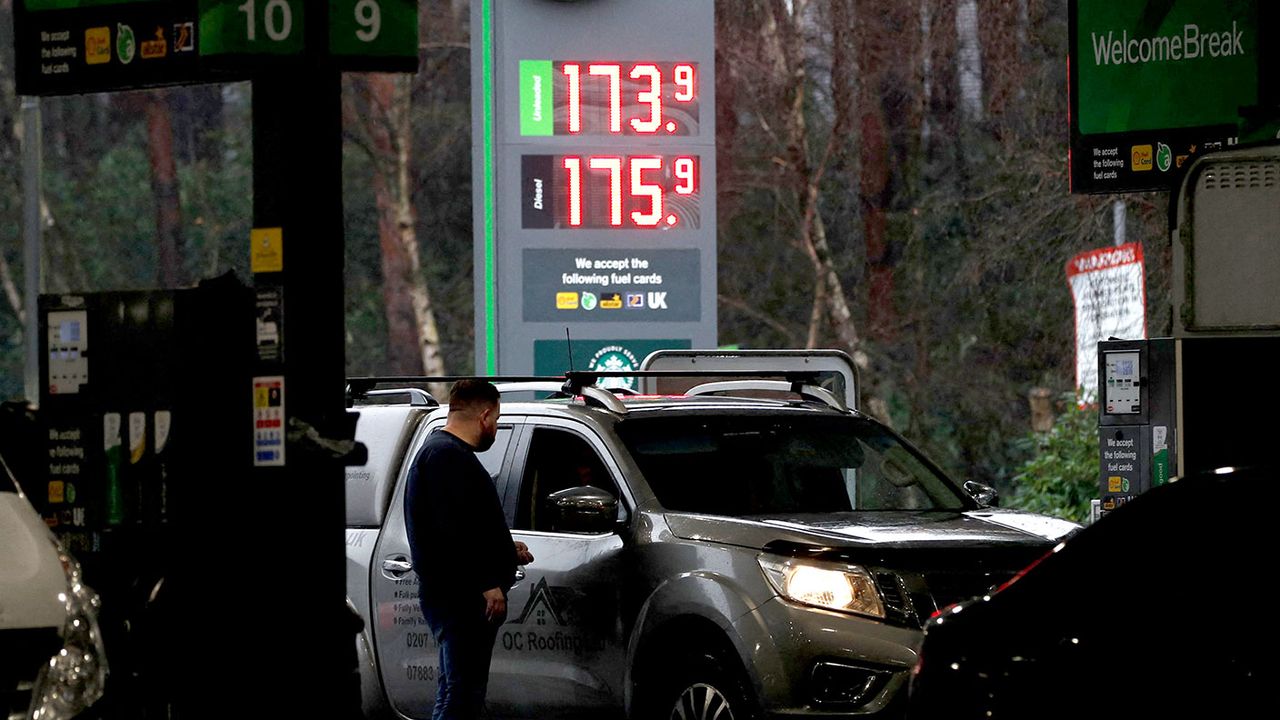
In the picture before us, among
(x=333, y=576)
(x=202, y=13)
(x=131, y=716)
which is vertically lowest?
(x=131, y=716)

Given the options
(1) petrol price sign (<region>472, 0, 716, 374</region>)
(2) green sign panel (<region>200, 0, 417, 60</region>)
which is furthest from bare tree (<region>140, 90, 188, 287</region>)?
(2) green sign panel (<region>200, 0, 417, 60</region>)

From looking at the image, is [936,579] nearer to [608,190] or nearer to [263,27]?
[263,27]

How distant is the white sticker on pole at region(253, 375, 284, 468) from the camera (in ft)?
27.8

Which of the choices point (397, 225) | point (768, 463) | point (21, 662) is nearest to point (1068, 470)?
point (768, 463)

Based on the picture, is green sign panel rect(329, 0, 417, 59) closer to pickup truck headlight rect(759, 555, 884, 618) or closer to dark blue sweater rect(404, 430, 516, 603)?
dark blue sweater rect(404, 430, 516, 603)

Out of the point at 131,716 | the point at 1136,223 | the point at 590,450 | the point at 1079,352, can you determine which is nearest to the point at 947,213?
the point at 1136,223

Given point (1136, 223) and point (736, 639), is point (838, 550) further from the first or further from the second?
point (1136, 223)

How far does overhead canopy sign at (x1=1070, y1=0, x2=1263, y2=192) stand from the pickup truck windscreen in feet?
15.5

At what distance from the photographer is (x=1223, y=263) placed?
28.7 feet

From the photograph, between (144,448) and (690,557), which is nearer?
(690,557)

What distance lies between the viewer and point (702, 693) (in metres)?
9.02

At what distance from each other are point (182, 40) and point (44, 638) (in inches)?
120

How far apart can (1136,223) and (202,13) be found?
65.3ft

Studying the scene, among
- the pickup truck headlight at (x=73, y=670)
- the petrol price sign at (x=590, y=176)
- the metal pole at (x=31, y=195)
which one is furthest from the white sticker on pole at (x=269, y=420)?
the metal pole at (x=31, y=195)
